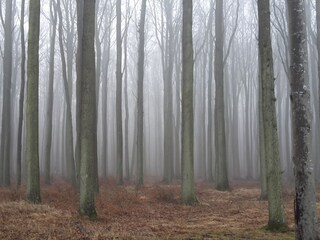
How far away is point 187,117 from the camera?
10.9 m

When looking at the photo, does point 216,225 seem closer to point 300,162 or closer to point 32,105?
point 300,162

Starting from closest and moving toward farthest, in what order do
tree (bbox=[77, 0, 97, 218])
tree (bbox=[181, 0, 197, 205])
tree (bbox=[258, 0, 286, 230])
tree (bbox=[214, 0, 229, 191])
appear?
1. tree (bbox=[258, 0, 286, 230])
2. tree (bbox=[77, 0, 97, 218])
3. tree (bbox=[181, 0, 197, 205])
4. tree (bbox=[214, 0, 229, 191])

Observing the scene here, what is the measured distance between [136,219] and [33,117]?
401 cm

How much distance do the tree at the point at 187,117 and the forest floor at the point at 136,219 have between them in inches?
22.7

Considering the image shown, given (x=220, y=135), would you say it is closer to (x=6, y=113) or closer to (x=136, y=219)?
(x=136, y=219)

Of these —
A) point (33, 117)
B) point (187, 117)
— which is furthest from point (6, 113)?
point (187, 117)

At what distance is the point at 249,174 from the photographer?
88.8 feet

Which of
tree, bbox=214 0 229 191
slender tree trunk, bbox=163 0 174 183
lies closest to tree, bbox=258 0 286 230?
tree, bbox=214 0 229 191

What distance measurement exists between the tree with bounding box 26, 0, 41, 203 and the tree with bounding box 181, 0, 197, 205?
13.7 feet

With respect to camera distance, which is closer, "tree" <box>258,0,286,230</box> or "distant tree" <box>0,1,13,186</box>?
"tree" <box>258,0,286,230</box>

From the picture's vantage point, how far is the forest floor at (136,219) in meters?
6.61

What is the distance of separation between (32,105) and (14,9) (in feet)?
46.7

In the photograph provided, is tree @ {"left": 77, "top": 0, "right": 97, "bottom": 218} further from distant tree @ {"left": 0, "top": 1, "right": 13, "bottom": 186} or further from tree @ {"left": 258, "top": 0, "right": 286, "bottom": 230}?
distant tree @ {"left": 0, "top": 1, "right": 13, "bottom": 186}

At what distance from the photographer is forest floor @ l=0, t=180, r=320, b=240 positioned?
6605 millimetres
